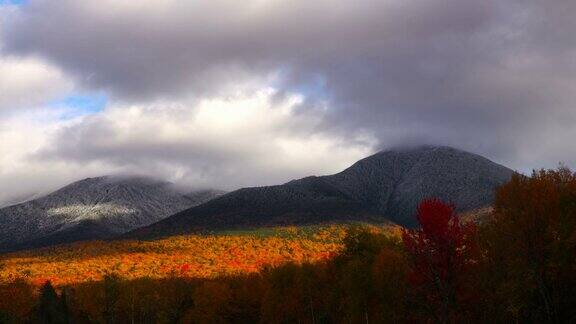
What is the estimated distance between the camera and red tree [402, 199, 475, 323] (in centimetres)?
4772

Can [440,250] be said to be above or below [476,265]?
above

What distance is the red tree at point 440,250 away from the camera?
47.7m

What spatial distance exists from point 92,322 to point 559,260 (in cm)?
9793

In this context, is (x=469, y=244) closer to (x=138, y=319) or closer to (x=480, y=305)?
(x=480, y=305)

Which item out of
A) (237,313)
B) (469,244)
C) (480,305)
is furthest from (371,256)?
(237,313)

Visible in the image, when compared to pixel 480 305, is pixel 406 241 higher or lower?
higher

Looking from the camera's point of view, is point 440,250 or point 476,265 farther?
point 476,265

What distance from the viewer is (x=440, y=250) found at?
48031 millimetres

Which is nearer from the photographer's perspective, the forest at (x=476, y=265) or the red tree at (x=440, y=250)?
the forest at (x=476, y=265)

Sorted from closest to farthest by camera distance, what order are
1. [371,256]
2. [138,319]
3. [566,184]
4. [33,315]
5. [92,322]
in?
1. [566,184]
2. [371,256]
3. [33,315]
4. [92,322]
5. [138,319]

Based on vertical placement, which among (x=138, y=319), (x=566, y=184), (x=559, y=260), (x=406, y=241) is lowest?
(x=138, y=319)

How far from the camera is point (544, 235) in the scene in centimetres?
4778

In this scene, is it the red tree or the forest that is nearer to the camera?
the forest

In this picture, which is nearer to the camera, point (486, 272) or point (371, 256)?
point (486, 272)
